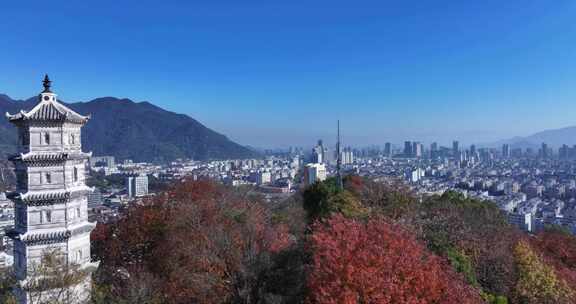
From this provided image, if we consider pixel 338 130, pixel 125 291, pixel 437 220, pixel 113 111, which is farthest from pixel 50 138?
pixel 113 111

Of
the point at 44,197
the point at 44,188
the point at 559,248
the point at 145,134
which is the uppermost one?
the point at 145,134

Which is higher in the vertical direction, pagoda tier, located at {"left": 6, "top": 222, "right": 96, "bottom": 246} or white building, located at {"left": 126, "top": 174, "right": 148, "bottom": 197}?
pagoda tier, located at {"left": 6, "top": 222, "right": 96, "bottom": 246}

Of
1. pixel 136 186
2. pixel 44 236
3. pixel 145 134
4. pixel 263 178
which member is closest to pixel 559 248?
pixel 44 236

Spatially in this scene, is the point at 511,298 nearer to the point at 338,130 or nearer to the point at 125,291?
the point at 125,291

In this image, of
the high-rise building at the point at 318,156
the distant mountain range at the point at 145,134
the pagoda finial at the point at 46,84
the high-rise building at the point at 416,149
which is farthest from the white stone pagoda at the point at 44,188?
the high-rise building at the point at 416,149

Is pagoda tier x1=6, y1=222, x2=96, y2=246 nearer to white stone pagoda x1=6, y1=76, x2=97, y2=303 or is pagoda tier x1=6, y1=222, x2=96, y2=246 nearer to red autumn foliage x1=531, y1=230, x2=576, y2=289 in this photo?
white stone pagoda x1=6, y1=76, x2=97, y2=303

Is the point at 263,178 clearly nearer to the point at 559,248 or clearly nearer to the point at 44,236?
the point at 559,248

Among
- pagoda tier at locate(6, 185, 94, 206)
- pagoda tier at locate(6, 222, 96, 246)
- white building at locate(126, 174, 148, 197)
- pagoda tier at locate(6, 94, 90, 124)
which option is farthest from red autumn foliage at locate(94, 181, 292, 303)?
white building at locate(126, 174, 148, 197)
